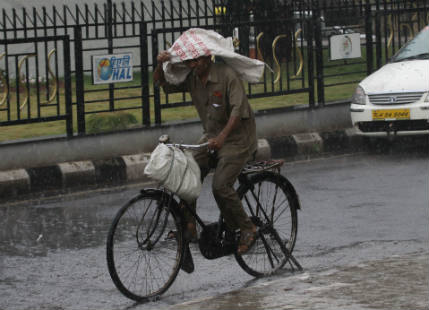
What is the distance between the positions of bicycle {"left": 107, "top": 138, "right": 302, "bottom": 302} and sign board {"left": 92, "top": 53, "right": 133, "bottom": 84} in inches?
216

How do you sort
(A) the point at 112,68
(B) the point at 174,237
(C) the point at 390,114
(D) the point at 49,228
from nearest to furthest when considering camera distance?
(B) the point at 174,237 < (D) the point at 49,228 < (A) the point at 112,68 < (C) the point at 390,114

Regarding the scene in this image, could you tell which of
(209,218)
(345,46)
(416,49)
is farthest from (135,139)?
(416,49)

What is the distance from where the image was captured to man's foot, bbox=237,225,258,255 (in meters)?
6.99

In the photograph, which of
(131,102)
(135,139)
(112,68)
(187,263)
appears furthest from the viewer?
(131,102)

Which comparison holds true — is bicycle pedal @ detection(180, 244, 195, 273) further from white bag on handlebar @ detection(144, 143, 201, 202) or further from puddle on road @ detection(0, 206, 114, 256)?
puddle on road @ detection(0, 206, 114, 256)

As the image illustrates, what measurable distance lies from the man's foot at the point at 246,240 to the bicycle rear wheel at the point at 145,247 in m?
0.46

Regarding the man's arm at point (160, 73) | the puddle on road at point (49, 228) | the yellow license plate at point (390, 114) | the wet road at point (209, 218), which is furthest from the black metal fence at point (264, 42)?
the man's arm at point (160, 73)

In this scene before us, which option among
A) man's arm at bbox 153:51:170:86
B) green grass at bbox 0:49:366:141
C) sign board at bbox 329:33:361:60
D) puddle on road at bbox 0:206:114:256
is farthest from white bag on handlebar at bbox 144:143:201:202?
sign board at bbox 329:33:361:60

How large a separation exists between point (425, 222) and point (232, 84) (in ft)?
9.66

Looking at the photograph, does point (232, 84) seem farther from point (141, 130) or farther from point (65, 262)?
point (141, 130)

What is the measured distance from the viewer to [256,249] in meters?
7.23

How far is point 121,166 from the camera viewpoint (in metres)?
12.1

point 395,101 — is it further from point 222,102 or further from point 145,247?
point 145,247

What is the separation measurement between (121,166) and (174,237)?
5.46m
